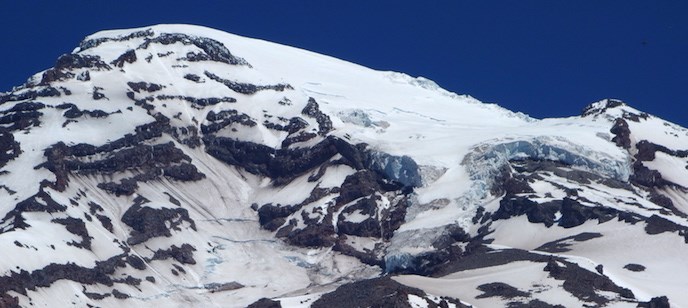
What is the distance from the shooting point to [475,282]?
647 feet

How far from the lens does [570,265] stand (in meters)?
193

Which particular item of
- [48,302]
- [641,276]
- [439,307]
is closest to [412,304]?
[439,307]

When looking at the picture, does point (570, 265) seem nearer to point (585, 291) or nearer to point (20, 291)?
point (585, 291)

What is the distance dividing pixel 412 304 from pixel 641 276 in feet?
108

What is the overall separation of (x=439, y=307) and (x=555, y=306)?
1284 cm

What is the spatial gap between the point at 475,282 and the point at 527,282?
27.2 feet

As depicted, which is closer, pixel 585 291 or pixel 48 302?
pixel 585 291

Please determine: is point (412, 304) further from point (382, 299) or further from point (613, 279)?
point (613, 279)

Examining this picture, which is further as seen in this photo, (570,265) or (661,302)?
(570,265)

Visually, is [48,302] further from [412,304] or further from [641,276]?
[641,276]

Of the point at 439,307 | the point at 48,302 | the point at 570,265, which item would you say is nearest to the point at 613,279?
the point at 570,265

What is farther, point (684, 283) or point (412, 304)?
point (684, 283)

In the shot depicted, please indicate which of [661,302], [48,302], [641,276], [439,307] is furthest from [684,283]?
[48,302]

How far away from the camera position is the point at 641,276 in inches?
7756
